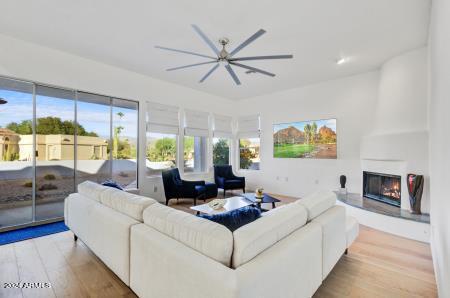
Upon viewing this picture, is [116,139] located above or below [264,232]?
above

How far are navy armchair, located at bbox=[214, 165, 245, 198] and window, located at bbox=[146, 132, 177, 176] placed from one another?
1.27m

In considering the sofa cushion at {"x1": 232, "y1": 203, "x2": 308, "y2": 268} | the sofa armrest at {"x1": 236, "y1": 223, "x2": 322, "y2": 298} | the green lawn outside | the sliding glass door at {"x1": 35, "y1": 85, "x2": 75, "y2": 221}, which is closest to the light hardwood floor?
the sofa armrest at {"x1": 236, "y1": 223, "x2": 322, "y2": 298}

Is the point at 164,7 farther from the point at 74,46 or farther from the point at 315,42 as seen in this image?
the point at 315,42

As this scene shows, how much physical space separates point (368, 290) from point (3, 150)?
5.29 meters

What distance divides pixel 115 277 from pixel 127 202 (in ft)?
2.85

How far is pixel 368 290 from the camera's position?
6.35ft

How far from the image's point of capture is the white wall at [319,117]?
15.5ft

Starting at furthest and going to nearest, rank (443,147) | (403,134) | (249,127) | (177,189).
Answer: (249,127)
(177,189)
(403,134)
(443,147)

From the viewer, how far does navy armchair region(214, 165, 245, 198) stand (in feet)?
18.7

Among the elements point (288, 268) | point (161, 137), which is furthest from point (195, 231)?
point (161, 137)

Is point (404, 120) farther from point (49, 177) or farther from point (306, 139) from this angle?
point (49, 177)

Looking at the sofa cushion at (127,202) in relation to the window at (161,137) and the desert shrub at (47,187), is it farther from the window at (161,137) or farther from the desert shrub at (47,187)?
the window at (161,137)

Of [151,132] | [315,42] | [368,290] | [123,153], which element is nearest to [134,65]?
[151,132]

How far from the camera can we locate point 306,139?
5.57m
